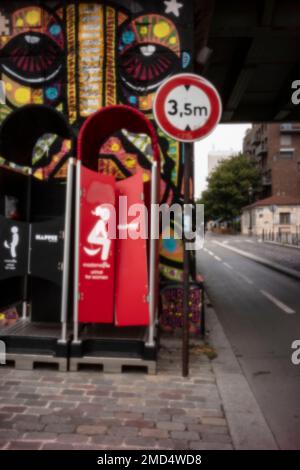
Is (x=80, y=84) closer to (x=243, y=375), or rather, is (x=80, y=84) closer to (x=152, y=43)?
(x=152, y=43)

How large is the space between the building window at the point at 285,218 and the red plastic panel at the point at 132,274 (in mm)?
51383

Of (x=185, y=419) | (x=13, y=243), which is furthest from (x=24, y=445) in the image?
(x=13, y=243)

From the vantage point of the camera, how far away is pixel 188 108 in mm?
4406

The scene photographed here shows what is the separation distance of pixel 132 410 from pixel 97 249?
5.95ft

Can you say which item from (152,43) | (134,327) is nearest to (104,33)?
(152,43)

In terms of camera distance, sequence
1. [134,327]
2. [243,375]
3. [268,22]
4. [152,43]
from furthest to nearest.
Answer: [268,22], [152,43], [134,327], [243,375]

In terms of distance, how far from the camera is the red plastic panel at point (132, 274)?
4605 mm

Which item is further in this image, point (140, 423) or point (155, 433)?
point (140, 423)

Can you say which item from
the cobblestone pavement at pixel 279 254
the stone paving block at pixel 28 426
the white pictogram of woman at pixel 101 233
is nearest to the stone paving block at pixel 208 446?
the stone paving block at pixel 28 426

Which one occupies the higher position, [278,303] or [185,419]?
[278,303]

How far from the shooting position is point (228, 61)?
10.9 metres

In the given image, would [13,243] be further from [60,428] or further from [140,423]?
[140,423]

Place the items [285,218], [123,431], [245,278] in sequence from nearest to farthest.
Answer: [123,431], [245,278], [285,218]
